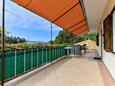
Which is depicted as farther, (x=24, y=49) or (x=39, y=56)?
(x=39, y=56)

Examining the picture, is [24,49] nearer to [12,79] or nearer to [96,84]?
[12,79]

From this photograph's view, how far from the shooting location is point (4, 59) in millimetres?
5543

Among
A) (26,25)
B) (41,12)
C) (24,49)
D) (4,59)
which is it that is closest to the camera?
(4,59)

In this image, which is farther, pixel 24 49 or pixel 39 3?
pixel 24 49

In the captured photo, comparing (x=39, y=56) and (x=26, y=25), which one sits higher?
(x=26, y=25)

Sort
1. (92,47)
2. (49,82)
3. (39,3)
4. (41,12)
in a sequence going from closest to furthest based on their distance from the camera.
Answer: (49,82) → (39,3) → (41,12) → (92,47)

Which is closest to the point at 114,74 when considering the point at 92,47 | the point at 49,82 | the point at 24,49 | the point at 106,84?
the point at 106,84

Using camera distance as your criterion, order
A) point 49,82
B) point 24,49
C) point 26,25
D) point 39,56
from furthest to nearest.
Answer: point 26,25 < point 39,56 < point 24,49 < point 49,82

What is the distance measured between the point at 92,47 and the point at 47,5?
3096 centimetres

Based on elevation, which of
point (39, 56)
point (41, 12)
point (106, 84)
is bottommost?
point (106, 84)

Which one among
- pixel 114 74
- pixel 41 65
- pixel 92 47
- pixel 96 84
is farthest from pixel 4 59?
pixel 92 47

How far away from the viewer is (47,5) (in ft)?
22.7

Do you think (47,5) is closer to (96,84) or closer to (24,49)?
(24,49)

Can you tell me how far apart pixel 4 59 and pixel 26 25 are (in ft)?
46.0
